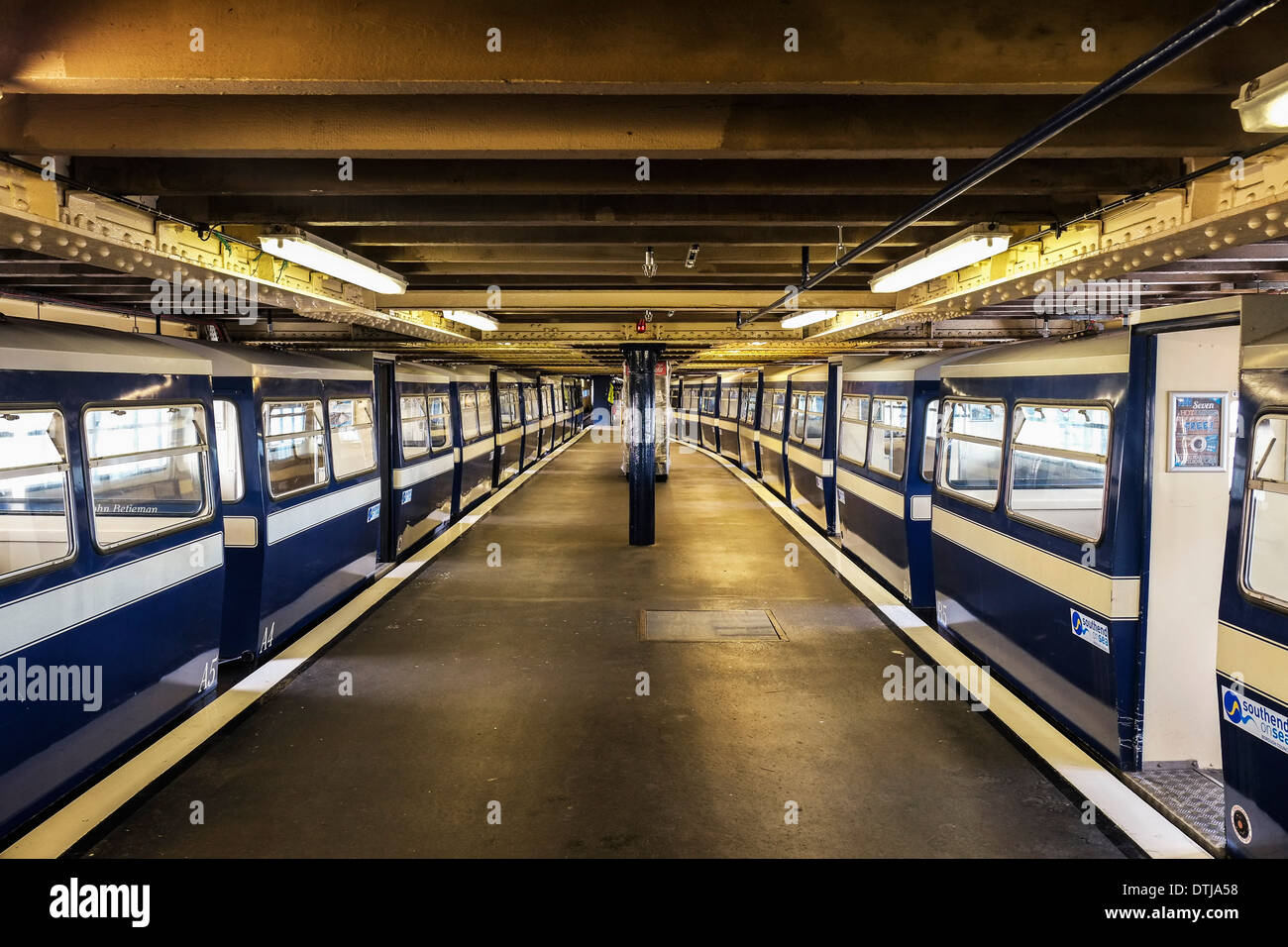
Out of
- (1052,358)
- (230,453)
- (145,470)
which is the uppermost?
(1052,358)

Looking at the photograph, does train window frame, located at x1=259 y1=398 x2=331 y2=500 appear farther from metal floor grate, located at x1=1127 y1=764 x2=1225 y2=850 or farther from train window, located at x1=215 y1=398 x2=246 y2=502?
metal floor grate, located at x1=1127 y1=764 x2=1225 y2=850

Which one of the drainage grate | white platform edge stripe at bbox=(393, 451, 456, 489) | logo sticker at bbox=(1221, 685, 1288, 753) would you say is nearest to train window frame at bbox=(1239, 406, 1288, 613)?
logo sticker at bbox=(1221, 685, 1288, 753)

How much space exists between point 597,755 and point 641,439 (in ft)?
22.6

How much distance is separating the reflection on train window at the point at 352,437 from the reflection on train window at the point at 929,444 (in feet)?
18.8

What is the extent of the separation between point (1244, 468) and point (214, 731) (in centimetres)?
567

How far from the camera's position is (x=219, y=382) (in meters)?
6.11

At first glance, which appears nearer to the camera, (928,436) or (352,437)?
(928,436)

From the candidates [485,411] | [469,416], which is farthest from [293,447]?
[485,411]

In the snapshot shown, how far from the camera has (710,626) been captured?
7109mm

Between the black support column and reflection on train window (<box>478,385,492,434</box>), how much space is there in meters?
4.34

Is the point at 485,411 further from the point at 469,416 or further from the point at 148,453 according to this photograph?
the point at 148,453
